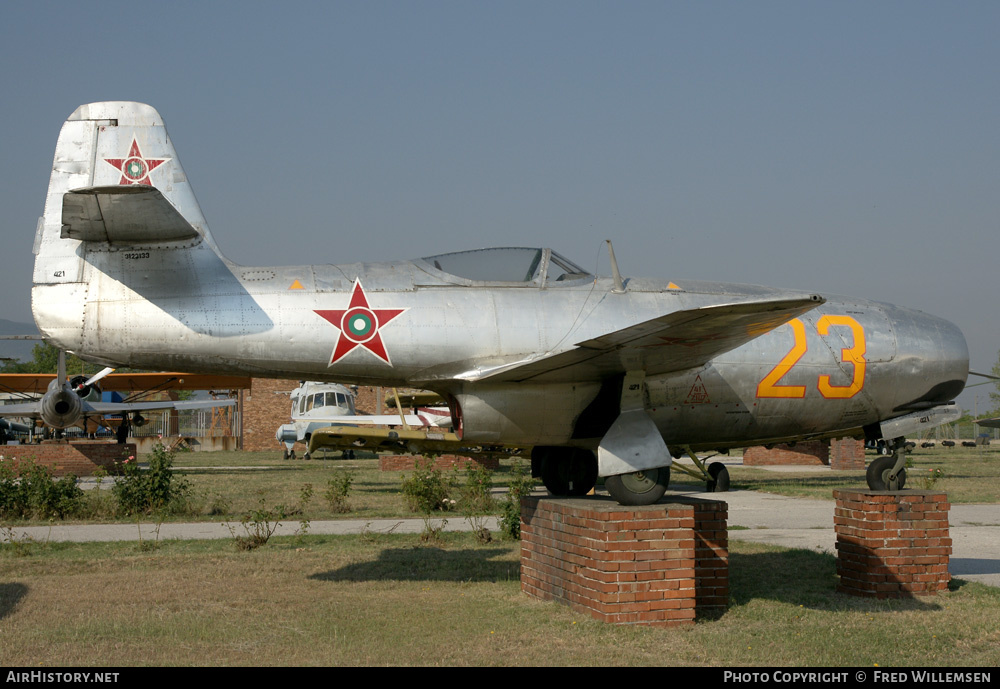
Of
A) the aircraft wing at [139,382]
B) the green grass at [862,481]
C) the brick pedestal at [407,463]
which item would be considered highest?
the aircraft wing at [139,382]

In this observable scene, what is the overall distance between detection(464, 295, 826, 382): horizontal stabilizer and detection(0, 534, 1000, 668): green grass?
200 cm

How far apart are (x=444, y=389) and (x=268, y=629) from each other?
240cm

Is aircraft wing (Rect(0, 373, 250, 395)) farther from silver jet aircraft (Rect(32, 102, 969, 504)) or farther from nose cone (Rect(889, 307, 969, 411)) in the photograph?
nose cone (Rect(889, 307, 969, 411))

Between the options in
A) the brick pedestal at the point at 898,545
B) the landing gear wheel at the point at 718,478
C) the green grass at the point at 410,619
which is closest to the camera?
the green grass at the point at 410,619

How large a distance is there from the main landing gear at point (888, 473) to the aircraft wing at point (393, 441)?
10605mm

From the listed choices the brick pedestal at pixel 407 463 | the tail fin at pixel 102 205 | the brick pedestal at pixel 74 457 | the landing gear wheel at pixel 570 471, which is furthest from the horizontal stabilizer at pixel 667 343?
the brick pedestal at pixel 74 457

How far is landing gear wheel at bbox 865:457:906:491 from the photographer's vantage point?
28.1 feet

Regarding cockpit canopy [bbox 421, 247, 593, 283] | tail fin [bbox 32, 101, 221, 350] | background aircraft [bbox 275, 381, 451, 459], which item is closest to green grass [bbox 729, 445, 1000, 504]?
cockpit canopy [bbox 421, 247, 593, 283]

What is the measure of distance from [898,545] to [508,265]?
14.6ft

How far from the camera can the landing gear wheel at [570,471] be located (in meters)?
8.64

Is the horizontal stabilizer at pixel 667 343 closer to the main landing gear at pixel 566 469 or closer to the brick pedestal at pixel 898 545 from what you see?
the main landing gear at pixel 566 469

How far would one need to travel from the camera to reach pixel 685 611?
664cm

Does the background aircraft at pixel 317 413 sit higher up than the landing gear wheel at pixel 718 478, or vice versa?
the background aircraft at pixel 317 413

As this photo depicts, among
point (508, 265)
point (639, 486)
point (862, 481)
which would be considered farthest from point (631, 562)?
point (862, 481)
